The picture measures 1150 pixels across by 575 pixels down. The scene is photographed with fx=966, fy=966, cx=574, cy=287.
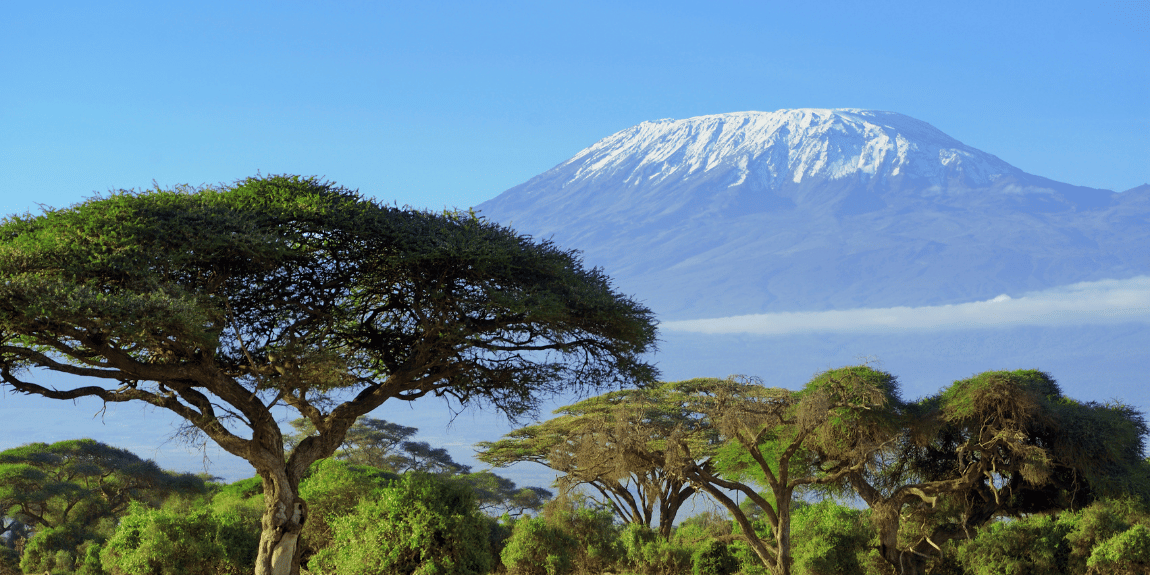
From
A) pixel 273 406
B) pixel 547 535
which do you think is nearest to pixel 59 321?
pixel 273 406

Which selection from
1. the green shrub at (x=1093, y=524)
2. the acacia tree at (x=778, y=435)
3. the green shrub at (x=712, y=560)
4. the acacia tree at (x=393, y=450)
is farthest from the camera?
the acacia tree at (x=393, y=450)

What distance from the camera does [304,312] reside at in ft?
64.1

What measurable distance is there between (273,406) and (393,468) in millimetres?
28849

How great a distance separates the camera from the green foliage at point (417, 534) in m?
17.3

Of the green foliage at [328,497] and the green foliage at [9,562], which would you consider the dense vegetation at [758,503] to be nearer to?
the green foliage at [328,497]

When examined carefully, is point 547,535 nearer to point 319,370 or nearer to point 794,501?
point 319,370

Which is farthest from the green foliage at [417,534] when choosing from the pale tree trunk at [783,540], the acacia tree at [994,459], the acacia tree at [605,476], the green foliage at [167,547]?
the acacia tree at [994,459]

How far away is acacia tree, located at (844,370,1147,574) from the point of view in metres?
22.9

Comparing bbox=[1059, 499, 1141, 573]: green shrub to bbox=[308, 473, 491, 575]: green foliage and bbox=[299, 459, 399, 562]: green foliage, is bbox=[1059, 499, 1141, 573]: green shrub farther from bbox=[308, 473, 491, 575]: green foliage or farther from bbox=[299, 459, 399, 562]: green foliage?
bbox=[299, 459, 399, 562]: green foliage

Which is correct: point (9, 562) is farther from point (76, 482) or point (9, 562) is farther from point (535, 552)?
point (535, 552)

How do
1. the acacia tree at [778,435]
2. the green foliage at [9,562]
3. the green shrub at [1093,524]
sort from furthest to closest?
1. the green foliage at [9,562]
2. the green shrub at [1093,524]
3. the acacia tree at [778,435]

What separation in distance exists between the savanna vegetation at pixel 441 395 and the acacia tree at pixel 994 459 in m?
0.07

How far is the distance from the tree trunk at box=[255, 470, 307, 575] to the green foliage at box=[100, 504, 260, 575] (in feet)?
7.75

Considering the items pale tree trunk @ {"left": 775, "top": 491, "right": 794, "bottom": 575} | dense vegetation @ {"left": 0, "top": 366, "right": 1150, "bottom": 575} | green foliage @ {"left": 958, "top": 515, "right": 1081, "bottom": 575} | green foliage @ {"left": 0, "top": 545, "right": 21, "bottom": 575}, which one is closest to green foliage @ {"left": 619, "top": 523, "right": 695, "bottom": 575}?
dense vegetation @ {"left": 0, "top": 366, "right": 1150, "bottom": 575}
